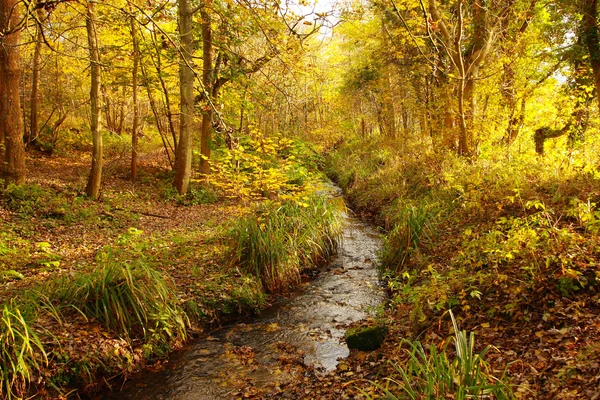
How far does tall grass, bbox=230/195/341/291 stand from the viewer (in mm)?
6809

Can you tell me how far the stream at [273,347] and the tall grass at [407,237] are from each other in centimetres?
56

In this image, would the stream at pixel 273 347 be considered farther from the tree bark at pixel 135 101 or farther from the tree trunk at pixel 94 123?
the tree bark at pixel 135 101

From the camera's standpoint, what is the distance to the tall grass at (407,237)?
7.16 m

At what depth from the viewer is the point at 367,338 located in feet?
15.4

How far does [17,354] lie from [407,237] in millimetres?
6114

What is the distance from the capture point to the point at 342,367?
4.40m

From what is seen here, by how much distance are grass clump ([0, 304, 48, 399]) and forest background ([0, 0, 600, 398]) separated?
0.02m

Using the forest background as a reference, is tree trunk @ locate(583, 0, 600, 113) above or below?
above

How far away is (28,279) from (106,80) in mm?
9428

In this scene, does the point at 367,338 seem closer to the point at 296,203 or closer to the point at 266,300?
the point at 266,300

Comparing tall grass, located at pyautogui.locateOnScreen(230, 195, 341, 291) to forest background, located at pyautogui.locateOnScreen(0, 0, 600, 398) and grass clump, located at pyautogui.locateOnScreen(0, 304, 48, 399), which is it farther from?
grass clump, located at pyautogui.locateOnScreen(0, 304, 48, 399)

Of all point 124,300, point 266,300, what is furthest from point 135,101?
point 124,300

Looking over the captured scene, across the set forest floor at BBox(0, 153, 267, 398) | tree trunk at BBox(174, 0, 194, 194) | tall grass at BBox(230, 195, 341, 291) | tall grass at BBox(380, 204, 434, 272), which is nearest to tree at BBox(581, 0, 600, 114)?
tall grass at BBox(380, 204, 434, 272)

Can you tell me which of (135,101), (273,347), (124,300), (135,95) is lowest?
(273,347)
